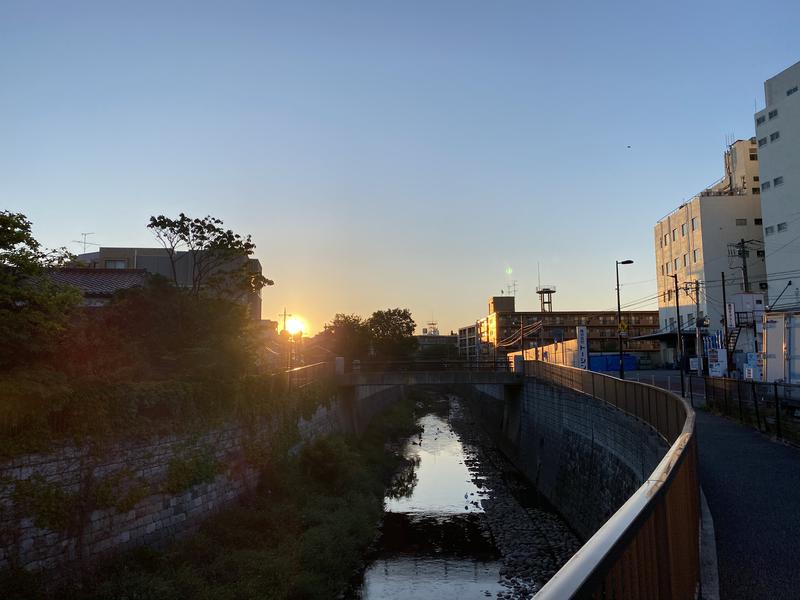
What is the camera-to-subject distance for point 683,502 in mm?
5855

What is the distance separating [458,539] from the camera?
23250 mm

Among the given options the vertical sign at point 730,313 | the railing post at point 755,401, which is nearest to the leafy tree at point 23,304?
the railing post at point 755,401

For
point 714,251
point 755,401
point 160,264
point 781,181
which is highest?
point 781,181

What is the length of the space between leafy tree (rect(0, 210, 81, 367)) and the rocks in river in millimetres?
14829

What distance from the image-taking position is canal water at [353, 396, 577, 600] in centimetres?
1859

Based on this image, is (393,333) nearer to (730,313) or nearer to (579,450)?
(730,313)

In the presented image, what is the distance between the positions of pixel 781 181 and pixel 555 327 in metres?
73.7

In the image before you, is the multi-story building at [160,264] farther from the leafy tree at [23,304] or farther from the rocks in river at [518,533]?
the leafy tree at [23,304]

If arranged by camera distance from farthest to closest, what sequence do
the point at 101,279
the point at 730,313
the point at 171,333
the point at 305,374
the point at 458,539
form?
the point at 730,313 < the point at 101,279 < the point at 305,374 < the point at 458,539 < the point at 171,333

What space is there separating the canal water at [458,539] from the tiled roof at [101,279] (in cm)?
1794

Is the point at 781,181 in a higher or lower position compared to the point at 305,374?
higher

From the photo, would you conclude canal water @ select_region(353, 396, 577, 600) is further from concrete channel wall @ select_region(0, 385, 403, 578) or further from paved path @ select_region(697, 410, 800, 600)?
paved path @ select_region(697, 410, 800, 600)

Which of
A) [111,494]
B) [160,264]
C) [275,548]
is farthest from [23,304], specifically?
[160,264]

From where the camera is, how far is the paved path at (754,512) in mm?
7148
